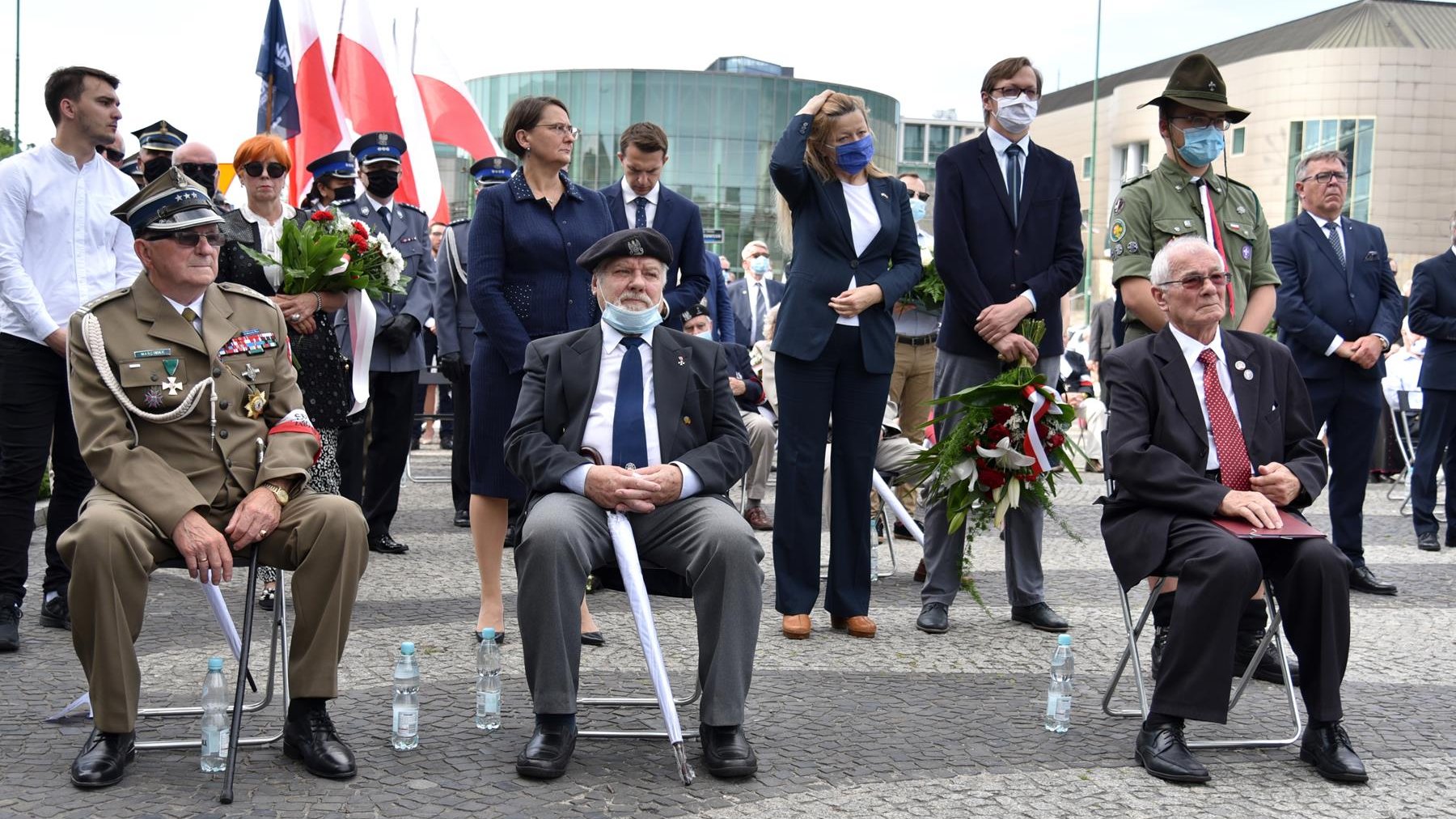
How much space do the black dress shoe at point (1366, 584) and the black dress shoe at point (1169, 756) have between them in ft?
13.2

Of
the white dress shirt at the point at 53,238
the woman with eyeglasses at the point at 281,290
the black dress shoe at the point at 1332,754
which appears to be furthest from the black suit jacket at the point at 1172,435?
the white dress shirt at the point at 53,238

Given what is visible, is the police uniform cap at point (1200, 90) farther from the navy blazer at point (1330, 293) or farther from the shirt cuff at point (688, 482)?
the shirt cuff at point (688, 482)

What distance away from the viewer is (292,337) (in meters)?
7.03

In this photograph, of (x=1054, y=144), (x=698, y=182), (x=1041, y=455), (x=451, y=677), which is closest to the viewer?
(x=451, y=677)

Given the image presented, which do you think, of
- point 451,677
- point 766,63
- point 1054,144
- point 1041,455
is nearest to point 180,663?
point 451,677

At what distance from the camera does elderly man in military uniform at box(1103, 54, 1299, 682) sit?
641cm

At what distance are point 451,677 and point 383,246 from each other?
256 cm

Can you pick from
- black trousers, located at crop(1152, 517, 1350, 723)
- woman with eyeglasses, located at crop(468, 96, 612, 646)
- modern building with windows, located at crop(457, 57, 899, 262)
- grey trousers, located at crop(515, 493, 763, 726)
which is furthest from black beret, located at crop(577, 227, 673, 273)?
modern building with windows, located at crop(457, 57, 899, 262)

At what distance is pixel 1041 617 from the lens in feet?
22.5

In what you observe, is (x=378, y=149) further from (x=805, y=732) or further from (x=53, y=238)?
(x=805, y=732)

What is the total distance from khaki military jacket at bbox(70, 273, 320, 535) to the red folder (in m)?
3.15

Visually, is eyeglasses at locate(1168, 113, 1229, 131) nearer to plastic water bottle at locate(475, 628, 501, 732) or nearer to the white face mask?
the white face mask

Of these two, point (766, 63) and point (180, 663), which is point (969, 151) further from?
point (766, 63)

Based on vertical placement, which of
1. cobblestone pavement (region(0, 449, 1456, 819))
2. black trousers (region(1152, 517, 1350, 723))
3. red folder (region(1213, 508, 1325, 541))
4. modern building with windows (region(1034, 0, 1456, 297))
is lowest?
cobblestone pavement (region(0, 449, 1456, 819))
